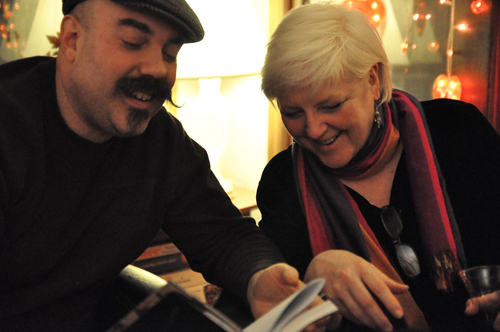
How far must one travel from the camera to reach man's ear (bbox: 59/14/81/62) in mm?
884

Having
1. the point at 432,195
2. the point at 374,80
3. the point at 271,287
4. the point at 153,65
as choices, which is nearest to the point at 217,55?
the point at 374,80

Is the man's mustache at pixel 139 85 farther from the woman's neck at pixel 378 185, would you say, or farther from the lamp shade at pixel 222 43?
the lamp shade at pixel 222 43

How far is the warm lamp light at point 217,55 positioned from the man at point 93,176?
74cm

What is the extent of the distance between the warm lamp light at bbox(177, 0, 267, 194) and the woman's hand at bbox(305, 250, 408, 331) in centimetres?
110

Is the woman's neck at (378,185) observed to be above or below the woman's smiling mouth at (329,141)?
below

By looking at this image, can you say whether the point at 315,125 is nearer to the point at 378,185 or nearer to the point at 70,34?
the point at 378,185

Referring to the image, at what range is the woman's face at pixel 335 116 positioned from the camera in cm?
103

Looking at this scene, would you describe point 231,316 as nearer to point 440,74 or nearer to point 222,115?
point 222,115

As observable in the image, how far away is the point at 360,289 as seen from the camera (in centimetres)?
79

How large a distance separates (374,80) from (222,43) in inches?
31.7

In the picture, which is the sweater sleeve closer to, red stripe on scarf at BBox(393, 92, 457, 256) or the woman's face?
the woman's face

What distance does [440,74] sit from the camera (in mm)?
1940

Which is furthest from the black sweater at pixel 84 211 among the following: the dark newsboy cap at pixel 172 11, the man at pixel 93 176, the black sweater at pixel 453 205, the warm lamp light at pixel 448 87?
the warm lamp light at pixel 448 87

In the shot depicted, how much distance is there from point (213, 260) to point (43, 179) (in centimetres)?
40
